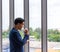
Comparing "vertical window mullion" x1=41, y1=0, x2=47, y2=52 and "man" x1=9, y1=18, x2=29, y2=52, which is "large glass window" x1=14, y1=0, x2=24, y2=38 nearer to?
"vertical window mullion" x1=41, y1=0, x2=47, y2=52

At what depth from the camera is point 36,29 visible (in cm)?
297

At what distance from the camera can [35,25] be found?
2.99 m

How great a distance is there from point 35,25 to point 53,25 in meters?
0.38

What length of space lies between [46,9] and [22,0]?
1.83 feet

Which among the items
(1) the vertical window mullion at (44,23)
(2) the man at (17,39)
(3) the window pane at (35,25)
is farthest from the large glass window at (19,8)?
(2) the man at (17,39)

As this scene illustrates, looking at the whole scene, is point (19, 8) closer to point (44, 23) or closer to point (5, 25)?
point (5, 25)

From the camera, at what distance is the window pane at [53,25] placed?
290 centimetres

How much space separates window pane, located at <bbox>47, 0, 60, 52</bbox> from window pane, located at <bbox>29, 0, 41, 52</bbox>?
0.21 m

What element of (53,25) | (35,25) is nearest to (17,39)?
(35,25)

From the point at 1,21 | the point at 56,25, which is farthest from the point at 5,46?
the point at 56,25

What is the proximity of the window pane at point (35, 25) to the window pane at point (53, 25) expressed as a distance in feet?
0.69

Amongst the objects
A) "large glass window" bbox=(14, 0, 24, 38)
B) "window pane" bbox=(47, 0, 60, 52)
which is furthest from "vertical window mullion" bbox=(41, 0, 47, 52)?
"large glass window" bbox=(14, 0, 24, 38)

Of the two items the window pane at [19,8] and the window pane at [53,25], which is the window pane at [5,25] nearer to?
the window pane at [19,8]

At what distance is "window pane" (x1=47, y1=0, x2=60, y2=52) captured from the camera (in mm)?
2904
